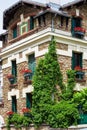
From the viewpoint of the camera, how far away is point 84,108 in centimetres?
2489

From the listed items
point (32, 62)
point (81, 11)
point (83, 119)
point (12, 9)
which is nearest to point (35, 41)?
point (32, 62)

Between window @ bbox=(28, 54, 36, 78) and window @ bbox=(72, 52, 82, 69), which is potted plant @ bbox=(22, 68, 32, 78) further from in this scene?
window @ bbox=(72, 52, 82, 69)

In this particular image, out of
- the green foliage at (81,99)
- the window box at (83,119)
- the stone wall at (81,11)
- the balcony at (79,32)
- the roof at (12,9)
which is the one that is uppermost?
the roof at (12,9)

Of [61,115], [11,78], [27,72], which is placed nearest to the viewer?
[61,115]

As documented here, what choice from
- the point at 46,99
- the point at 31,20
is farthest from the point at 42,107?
the point at 31,20

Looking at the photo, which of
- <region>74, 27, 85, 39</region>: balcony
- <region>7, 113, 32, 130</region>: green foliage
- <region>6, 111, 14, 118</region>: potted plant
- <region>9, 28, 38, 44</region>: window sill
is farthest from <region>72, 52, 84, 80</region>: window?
<region>6, 111, 14, 118</region>: potted plant

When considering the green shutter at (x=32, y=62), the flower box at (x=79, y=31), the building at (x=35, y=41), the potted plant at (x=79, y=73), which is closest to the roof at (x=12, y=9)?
the building at (x=35, y=41)

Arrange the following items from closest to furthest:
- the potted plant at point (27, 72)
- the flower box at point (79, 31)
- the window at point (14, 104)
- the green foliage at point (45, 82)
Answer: the green foliage at point (45, 82) → the flower box at point (79, 31) → the potted plant at point (27, 72) → the window at point (14, 104)

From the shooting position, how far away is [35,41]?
2661 centimetres

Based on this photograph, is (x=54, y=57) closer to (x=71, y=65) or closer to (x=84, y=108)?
(x=71, y=65)

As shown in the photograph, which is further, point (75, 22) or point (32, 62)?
point (32, 62)

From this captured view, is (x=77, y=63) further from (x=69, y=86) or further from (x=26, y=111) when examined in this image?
(x=26, y=111)

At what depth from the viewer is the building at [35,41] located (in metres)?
26.0

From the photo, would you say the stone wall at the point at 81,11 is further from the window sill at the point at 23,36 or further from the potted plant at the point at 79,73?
the potted plant at the point at 79,73
